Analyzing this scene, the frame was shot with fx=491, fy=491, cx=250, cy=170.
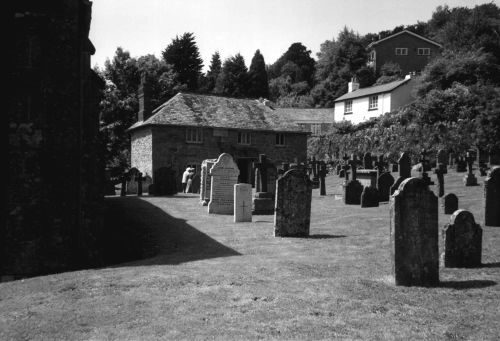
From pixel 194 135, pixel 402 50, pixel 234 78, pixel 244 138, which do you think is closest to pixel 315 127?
pixel 234 78

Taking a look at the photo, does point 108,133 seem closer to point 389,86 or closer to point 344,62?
point 389,86

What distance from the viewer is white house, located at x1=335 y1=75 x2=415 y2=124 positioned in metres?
51.4

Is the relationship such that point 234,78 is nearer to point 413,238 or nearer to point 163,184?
point 163,184

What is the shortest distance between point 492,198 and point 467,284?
523 centimetres

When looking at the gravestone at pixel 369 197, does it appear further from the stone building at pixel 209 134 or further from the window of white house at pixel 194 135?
the window of white house at pixel 194 135

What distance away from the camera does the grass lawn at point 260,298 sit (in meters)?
6.05

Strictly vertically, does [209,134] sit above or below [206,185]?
above

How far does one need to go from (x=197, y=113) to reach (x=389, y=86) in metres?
22.7

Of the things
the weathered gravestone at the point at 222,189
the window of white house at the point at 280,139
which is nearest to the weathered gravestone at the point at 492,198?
the weathered gravestone at the point at 222,189

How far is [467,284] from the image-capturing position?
7.70m

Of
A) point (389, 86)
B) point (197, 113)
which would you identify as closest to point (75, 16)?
point (197, 113)

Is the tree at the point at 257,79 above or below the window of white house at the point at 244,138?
above

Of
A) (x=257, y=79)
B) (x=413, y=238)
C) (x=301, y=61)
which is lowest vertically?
(x=413, y=238)

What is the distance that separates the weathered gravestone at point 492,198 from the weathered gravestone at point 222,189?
9.56 meters
